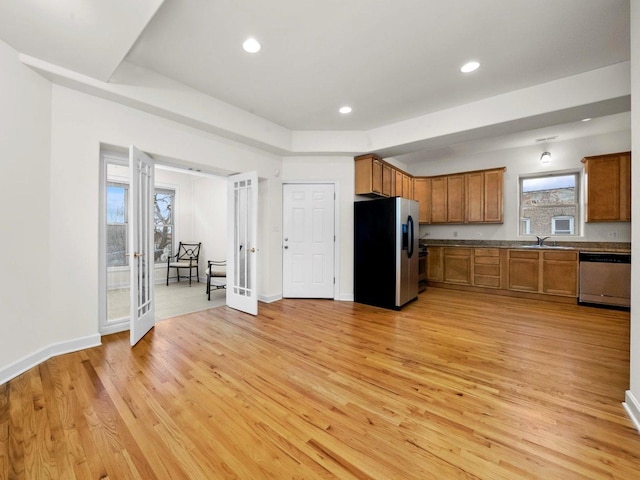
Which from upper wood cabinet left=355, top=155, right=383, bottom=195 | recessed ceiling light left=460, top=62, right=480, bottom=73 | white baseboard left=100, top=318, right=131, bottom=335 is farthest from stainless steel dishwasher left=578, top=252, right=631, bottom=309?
white baseboard left=100, top=318, right=131, bottom=335

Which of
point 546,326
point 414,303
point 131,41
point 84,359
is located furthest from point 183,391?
point 546,326

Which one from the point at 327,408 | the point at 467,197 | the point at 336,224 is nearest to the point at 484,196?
the point at 467,197

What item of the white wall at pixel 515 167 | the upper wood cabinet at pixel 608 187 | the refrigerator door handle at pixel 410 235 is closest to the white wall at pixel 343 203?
the refrigerator door handle at pixel 410 235

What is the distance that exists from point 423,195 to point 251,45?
16.0 ft

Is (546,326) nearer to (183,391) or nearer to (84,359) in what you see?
(183,391)

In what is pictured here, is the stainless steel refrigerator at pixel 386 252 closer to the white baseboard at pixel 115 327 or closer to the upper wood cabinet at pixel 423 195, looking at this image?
the upper wood cabinet at pixel 423 195

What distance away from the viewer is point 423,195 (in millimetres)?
6152

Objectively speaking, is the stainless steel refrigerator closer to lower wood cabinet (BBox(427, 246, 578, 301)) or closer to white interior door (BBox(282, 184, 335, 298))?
white interior door (BBox(282, 184, 335, 298))

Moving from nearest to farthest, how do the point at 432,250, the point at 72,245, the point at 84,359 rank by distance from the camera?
1. the point at 84,359
2. the point at 72,245
3. the point at 432,250

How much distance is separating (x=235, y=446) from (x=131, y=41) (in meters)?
2.93

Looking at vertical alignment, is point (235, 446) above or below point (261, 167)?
below

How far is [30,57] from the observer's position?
2188mm

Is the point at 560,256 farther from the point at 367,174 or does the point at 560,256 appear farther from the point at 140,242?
the point at 140,242

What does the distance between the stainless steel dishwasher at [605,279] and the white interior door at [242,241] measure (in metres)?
5.20
